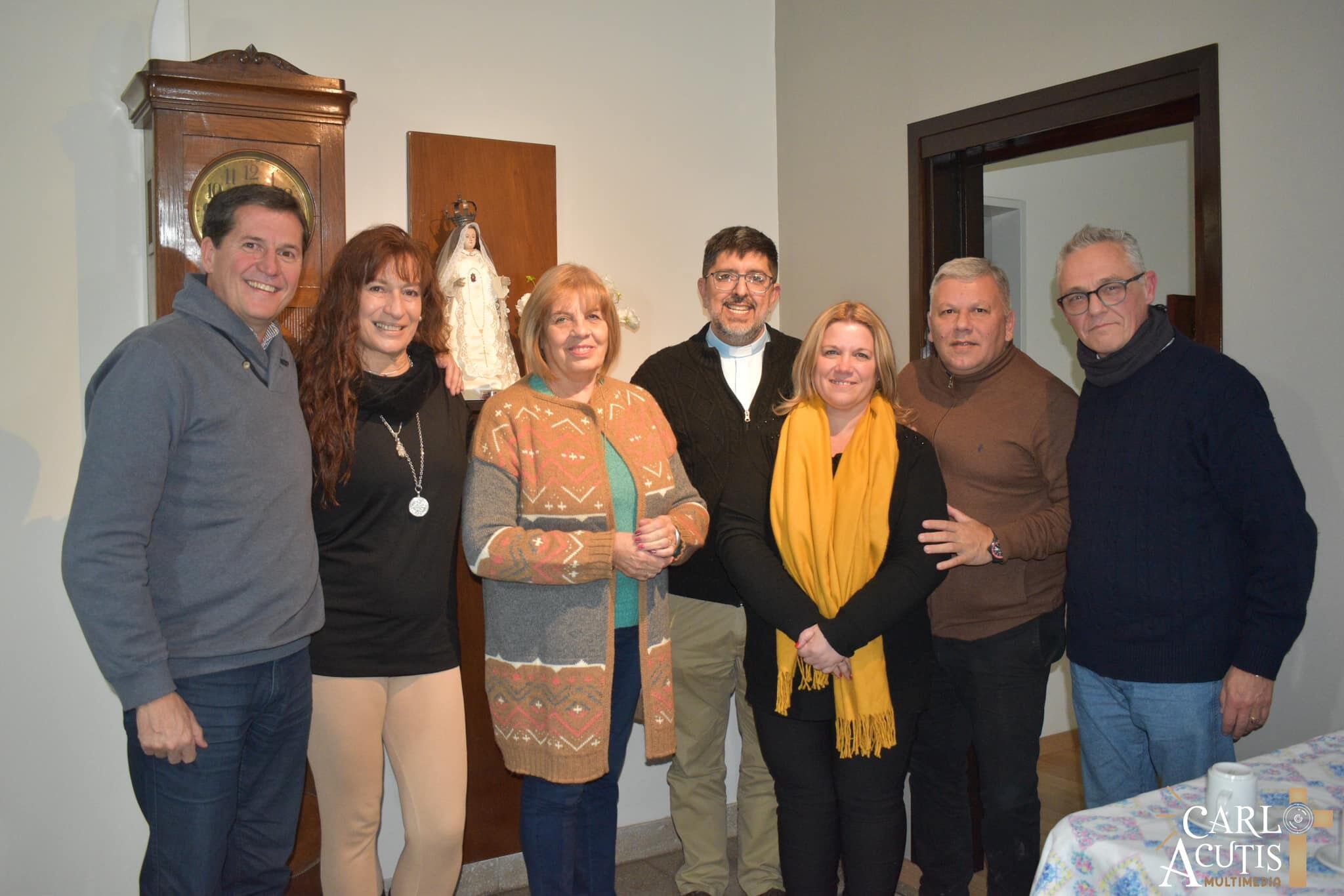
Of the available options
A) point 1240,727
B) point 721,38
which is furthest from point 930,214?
point 1240,727

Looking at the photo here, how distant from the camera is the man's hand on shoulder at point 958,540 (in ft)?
6.51

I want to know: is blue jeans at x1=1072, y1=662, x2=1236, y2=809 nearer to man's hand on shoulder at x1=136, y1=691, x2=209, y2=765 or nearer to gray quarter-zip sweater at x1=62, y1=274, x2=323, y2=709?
gray quarter-zip sweater at x1=62, y1=274, x2=323, y2=709

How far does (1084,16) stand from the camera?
240 centimetres

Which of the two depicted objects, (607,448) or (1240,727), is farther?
(607,448)

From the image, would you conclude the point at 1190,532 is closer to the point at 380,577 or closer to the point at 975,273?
the point at 975,273

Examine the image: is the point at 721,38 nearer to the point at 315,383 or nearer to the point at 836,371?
the point at 836,371

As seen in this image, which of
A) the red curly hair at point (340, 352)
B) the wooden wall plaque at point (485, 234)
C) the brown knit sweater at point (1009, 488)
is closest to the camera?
the red curly hair at point (340, 352)

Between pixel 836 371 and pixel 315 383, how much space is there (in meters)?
1.05

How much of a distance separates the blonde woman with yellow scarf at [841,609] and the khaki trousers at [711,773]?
0.43m

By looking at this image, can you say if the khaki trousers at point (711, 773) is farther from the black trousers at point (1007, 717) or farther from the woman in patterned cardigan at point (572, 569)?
the black trousers at point (1007, 717)

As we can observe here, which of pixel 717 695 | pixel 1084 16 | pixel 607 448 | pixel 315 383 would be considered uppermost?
pixel 1084 16

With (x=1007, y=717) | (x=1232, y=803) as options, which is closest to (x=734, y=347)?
(x=1007, y=717)

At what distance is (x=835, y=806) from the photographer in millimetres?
2029

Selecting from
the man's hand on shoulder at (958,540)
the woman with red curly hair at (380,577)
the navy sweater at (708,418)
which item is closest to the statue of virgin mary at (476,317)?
the navy sweater at (708,418)
